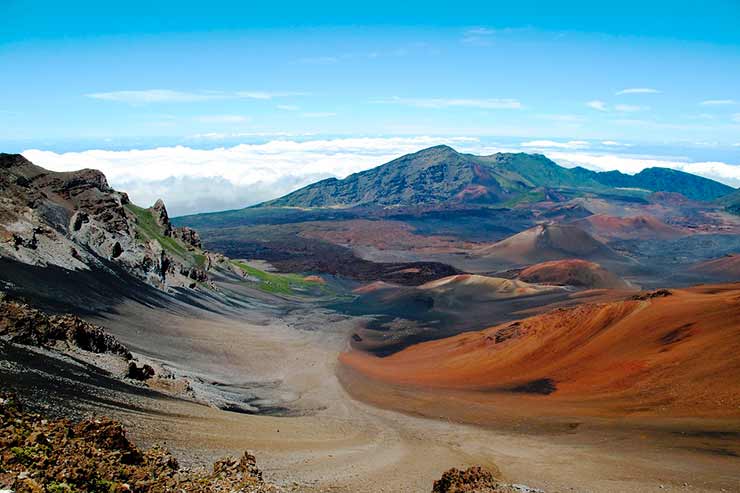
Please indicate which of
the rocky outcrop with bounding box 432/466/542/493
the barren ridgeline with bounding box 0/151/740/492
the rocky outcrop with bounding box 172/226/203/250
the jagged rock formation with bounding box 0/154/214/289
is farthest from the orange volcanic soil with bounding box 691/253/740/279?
the rocky outcrop with bounding box 432/466/542/493

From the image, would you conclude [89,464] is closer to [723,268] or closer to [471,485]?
[471,485]

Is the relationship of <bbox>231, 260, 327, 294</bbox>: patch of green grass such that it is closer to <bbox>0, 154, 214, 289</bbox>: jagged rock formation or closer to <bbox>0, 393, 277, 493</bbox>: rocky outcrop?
<bbox>0, 154, 214, 289</bbox>: jagged rock formation

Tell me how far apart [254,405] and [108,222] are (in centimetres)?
4556

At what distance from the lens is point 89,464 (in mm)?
12656

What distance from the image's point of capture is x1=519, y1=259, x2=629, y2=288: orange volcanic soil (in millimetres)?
108500

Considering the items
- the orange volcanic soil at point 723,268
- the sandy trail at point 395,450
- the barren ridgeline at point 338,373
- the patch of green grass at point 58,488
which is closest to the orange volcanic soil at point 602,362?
the barren ridgeline at point 338,373

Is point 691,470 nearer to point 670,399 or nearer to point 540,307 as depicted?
point 670,399

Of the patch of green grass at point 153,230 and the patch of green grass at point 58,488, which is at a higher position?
the patch of green grass at point 153,230

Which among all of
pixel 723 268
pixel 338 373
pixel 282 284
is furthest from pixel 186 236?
pixel 723 268

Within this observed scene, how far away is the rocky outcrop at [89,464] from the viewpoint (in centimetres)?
1149

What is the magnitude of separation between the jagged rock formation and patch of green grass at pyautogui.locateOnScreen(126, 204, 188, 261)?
26 centimetres

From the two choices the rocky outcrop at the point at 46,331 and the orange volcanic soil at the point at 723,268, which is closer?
the rocky outcrop at the point at 46,331

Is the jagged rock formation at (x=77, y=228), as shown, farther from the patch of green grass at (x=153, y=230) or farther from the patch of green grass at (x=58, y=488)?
the patch of green grass at (x=58, y=488)

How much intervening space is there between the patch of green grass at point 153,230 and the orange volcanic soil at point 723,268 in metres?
115
